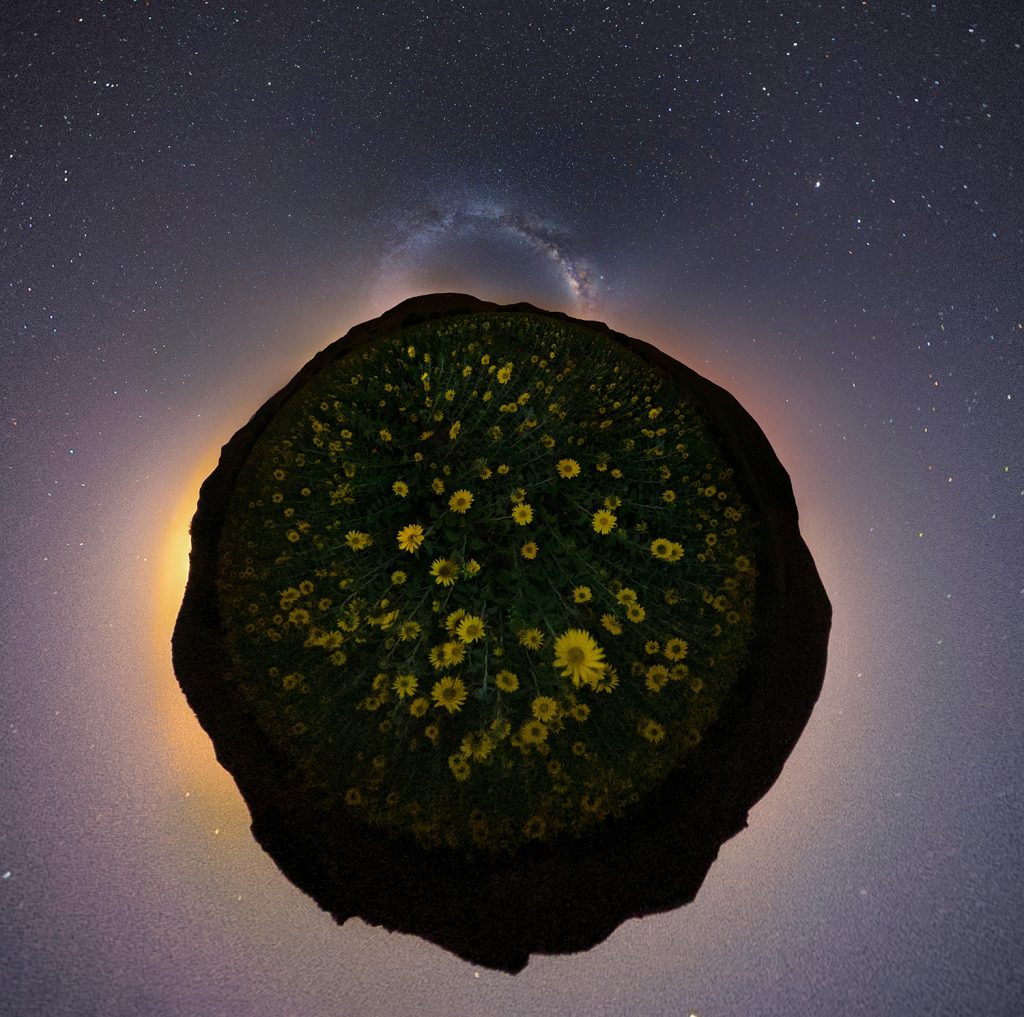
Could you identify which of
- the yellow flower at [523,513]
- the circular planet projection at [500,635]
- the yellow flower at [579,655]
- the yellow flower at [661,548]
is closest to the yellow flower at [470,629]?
the circular planet projection at [500,635]

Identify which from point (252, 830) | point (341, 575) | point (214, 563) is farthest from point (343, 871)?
point (214, 563)

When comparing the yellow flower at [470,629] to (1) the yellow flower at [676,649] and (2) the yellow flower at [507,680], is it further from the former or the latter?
(1) the yellow flower at [676,649]

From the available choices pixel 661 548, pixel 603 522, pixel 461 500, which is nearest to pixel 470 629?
pixel 461 500

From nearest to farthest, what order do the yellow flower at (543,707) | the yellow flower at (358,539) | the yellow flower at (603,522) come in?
the yellow flower at (543,707) → the yellow flower at (603,522) → the yellow flower at (358,539)

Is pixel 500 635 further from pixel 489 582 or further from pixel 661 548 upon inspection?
pixel 661 548

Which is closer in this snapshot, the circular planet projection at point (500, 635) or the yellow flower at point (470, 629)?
the yellow flower at point (470, 629)

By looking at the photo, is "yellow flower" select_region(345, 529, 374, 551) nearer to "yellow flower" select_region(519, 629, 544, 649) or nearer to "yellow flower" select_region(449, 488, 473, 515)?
"yellow flower" select_region(449, 488, 473, 515)

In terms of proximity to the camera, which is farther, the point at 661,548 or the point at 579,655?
the point at 661,548
